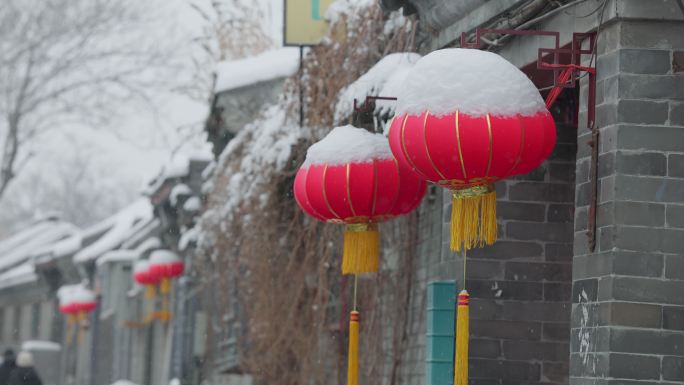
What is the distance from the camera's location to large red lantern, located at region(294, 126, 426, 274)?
9.66m

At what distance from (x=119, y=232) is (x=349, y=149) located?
25211mm

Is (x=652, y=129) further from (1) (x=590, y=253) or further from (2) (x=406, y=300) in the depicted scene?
(2) (x=406, y=300)

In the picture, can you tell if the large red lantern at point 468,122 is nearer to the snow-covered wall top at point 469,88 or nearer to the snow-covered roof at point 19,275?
the snow-covered wall top at point 469,88

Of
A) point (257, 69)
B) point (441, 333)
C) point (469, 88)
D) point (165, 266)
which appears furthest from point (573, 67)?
point (165, 266)

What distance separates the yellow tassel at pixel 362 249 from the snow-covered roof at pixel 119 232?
21343 millimetres

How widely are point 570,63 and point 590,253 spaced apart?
1122 millimetres

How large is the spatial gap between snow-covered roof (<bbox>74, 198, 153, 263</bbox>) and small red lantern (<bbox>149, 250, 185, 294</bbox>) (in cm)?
757

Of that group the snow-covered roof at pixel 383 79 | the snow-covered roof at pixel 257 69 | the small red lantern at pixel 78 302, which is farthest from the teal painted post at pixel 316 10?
the small red lantern at pixel 78 302

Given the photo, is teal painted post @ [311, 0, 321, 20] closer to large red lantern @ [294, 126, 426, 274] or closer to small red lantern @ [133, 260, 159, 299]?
large red lantern @ [294, 126, 426, 274]

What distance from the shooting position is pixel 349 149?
9.73 metres

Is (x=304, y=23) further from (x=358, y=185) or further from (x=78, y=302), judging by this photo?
(x=78, y=302)

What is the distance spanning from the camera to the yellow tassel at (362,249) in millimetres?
10008

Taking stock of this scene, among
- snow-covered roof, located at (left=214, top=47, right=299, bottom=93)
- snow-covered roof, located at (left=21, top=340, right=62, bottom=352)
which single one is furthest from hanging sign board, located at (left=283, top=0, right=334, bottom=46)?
snow-covered roof, located at (left=21, top=340, right=62, bottom=352)

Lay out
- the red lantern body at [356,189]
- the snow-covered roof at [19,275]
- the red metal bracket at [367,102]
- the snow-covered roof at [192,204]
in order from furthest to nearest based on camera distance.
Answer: the snow-covered roof at [19,275], the snow-covered roof at [192,204], the red metal bracket at [367,102], the red lantern body at [356,189]
